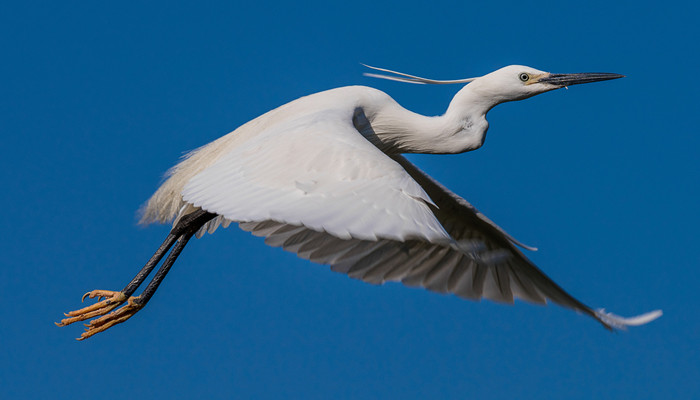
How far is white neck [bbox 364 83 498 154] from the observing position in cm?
671

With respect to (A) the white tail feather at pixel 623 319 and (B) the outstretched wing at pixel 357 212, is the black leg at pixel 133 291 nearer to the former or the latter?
(B) the outstretched wing at pixel 357 212

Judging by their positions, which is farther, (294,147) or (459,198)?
(459,198)

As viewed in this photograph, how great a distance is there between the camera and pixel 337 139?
545 centimetres

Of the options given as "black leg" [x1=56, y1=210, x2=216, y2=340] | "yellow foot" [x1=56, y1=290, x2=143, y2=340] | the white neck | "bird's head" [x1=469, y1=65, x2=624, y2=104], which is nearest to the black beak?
"bird's head" [x1=469, y1=65, x2=624, y2=104]

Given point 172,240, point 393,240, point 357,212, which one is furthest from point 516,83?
point 172,240

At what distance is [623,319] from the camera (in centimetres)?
599

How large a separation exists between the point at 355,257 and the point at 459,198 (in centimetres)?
114

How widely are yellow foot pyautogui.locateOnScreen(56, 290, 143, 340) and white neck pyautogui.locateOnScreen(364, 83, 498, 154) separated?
88.4 inches

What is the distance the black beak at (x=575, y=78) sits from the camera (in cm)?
685

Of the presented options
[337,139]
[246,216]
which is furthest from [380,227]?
[337,139]

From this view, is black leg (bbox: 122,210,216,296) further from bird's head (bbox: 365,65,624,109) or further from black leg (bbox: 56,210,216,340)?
bird's head (bbox: 365,65,624,109)

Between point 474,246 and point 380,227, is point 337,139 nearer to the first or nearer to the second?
point 380,227

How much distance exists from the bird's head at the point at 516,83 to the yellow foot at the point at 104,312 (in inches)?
123

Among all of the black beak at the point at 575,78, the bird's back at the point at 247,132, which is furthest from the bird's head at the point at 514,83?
the bird's back at the point at 247,132
